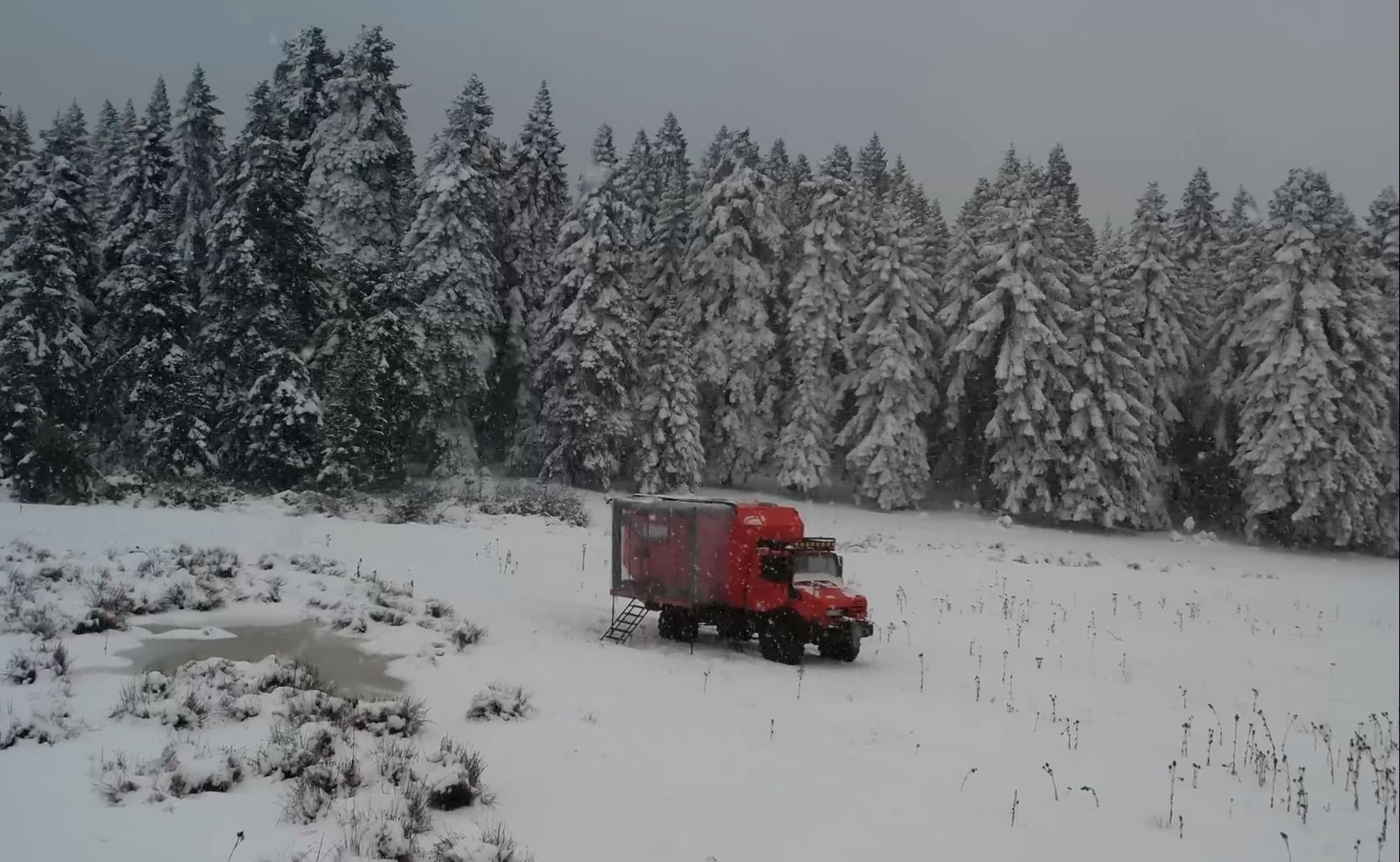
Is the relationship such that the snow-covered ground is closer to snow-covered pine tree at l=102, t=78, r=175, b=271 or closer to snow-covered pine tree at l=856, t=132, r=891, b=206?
snow-covered pine tree at l=102, t=78, r=175, b=271

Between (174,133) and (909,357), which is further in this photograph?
(909,357)

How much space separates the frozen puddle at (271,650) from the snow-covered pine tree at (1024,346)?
1174 inches

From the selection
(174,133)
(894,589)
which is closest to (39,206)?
(174,133)

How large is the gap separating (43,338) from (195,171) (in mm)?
Answer: 8319

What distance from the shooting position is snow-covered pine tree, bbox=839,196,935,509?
3819 cm

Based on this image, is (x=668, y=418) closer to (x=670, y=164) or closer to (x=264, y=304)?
(x=670, y=164)

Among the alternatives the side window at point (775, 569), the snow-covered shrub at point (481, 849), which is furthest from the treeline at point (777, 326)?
the snow-covered shrub at point (481, 849)

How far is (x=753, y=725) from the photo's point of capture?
11445 millimetres

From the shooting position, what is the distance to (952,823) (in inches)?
351

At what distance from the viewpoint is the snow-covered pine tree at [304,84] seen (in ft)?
52.1

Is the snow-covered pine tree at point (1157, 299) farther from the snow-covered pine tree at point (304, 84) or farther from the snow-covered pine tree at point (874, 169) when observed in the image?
the snow-covered pine tree at point (304, 84)

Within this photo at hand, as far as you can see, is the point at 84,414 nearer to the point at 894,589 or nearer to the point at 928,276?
the point at 894,589

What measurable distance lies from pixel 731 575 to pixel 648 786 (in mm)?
7297

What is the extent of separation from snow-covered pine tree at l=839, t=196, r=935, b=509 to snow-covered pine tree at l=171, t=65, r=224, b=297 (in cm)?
2544
